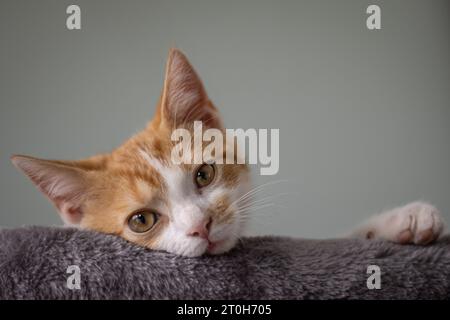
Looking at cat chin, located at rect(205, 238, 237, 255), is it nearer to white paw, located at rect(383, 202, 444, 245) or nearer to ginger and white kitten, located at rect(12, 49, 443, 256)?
ginger and white kitten, located at rect(12, 49, 443, 256)

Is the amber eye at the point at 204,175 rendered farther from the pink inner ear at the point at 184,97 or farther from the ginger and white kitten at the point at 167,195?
the pink inner ear at the point at 184,97

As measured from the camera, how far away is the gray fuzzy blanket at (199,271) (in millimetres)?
707

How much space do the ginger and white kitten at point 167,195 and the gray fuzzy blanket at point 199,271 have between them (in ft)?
0.16

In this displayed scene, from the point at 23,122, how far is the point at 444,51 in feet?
7.08

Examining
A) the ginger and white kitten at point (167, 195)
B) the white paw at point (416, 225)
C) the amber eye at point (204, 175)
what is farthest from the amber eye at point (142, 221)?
the white paw at point (416, 225)

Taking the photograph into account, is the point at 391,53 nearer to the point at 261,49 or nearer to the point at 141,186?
the point at 261,49

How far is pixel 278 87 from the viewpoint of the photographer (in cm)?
215

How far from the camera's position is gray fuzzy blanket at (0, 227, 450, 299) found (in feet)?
2.32

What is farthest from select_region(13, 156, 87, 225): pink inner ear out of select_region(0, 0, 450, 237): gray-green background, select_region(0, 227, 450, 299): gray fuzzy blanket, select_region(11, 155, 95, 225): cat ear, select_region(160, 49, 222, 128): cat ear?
select_region(0, 0, 450, 237): gray-green background

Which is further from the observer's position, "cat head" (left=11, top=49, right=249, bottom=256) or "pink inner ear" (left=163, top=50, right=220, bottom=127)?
"pink inner ear" (left=163, top=50, right=220, bottom=127)

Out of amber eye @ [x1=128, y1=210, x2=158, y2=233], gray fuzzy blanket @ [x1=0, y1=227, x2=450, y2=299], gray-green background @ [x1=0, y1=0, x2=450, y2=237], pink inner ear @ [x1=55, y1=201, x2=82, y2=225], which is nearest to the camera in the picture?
gray fuzzy blanket @ [x1=0, y1=227, x2=450, y2=299]

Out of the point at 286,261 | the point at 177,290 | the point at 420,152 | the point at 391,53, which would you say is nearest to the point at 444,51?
the point at 391,53

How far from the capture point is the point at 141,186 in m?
0.86

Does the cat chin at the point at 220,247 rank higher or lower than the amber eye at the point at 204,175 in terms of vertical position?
lower
